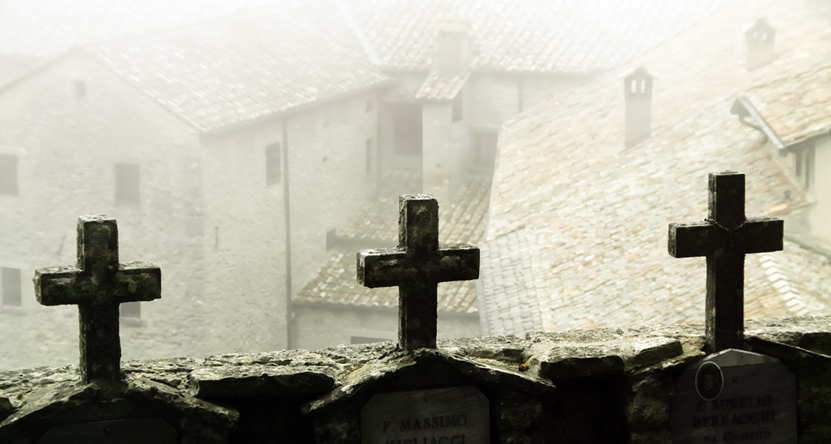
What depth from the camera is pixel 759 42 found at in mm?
19578

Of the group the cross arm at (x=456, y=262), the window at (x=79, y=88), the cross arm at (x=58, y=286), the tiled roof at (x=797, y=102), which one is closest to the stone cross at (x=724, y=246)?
the cross arm at (x=456, y=262)

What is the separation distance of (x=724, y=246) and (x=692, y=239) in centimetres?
17

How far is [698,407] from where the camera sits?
488 centimetres

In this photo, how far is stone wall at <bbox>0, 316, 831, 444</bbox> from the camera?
437 cm

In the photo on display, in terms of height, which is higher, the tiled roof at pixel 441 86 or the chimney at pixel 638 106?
the tiled roof at pixel 441 86

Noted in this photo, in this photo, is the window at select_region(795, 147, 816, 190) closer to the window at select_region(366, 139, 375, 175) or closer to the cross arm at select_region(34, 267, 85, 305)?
the cross arm at select_region(34, 267, 85, 305)

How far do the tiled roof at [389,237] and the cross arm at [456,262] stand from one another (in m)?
16.8

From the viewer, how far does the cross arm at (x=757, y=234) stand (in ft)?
16.2

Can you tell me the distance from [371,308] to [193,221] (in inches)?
165

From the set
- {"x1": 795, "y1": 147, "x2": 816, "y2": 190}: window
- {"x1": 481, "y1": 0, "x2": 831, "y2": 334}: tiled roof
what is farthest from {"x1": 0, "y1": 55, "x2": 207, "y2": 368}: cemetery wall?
{"x1": 795, "y1": 147, "x2": 816, "y2": 190}: window

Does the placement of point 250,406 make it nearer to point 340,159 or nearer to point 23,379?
point 23,379

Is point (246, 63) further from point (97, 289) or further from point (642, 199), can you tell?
point (97, 289)

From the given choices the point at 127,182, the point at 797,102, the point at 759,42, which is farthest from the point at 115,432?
the point at 127,182

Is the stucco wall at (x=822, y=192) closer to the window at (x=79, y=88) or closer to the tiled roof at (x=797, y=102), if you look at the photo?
the tiled roof at (x=797, y=102)
